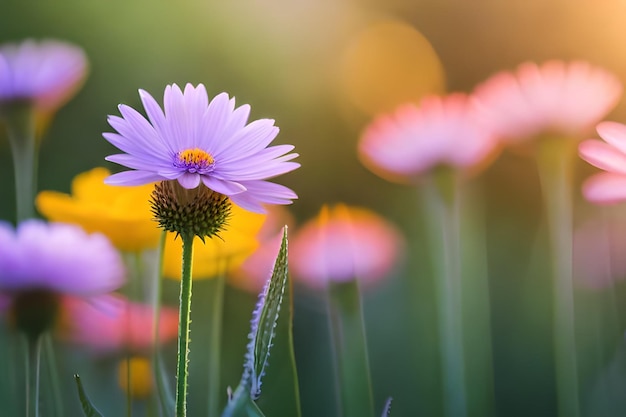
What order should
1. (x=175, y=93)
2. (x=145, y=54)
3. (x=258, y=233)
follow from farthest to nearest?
(x=145, y=54)
(x=258, y=233)
(x=175, y=93)

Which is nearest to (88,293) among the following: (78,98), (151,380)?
(151,380)

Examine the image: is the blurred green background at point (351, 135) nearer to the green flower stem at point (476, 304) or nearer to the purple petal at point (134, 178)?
the green flower stem at point (476, 304)

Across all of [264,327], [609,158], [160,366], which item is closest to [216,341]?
[160,366]

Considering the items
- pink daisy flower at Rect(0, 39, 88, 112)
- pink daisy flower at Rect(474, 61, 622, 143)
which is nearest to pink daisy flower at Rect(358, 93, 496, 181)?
pink daisy flower at Rect(474, 61, 622, 143)

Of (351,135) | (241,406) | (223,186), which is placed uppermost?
(351,135)

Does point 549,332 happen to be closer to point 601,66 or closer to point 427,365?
point 427,365

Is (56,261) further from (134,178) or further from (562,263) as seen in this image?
(562,263)

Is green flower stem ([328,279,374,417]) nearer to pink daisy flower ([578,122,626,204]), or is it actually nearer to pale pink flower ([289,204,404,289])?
pale pink flower ([289,204,404,289])
